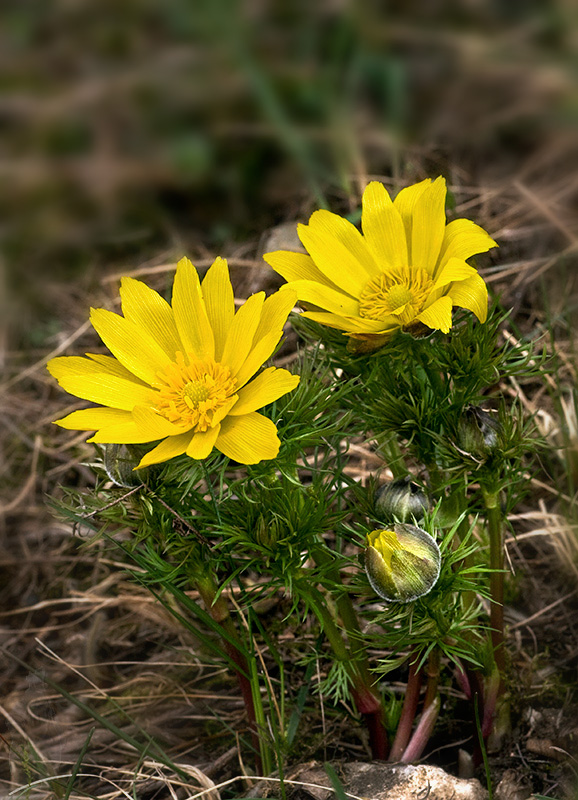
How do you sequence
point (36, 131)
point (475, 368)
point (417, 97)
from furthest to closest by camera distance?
point (36, 131) < point (417, 97) < point (475, 368)

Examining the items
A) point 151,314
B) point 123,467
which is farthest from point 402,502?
point 151,314

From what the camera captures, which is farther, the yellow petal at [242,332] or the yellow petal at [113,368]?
the yellow petal at [113,368]

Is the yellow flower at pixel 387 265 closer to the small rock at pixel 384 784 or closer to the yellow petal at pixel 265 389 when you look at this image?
the yellow petal at pixel 265 389

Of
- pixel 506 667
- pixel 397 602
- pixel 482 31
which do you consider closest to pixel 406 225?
pixel 397 602

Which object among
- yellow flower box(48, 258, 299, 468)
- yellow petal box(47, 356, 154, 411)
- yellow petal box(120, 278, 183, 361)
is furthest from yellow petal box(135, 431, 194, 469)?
yellow petal box(120, 278, 183, 361)

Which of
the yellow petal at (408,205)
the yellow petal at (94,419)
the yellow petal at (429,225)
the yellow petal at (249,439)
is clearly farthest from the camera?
the yellow petal at (408,205)

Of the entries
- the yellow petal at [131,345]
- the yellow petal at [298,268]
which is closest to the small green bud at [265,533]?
the yellow petal at [131,345]

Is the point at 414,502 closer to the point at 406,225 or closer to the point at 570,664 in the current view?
the point at 406,225
